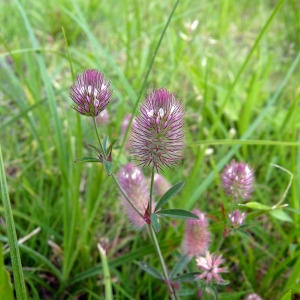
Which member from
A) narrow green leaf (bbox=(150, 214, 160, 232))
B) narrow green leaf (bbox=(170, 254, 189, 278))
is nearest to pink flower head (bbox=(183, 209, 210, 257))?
narrow green leaf (bbox=(170, 254, 189, 278))

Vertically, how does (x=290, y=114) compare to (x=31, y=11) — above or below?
below

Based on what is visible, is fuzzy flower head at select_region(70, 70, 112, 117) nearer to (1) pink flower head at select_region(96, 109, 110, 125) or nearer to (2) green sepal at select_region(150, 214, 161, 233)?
(2) green sepal at select_region(150, 214, 161, 233)

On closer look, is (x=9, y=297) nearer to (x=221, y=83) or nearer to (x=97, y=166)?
(x=97, y=166)

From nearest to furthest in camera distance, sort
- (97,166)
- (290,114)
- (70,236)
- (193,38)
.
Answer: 1. (70,236)
2. (97,166)
3. (290,114)
4. (193,38)

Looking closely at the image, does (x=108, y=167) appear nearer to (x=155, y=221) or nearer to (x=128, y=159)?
(x=155, y=221)

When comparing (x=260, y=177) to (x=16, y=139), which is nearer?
(x=260, y=177)

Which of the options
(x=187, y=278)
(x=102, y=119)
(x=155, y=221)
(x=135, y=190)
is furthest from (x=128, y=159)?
(x=155, y=221)

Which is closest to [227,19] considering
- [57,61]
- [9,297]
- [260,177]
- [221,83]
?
[221,83]
